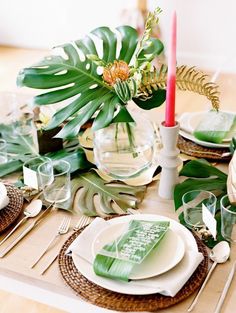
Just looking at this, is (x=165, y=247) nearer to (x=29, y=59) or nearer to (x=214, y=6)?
(x=214, y=6)

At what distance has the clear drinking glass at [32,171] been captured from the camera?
4.29 feet

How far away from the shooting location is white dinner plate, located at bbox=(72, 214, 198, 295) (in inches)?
38.1

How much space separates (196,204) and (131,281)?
0.32 m

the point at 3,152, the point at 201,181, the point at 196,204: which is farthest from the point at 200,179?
the point at 3,152

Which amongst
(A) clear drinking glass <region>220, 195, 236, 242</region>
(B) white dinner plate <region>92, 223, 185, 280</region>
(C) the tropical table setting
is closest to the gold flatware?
(C) the tropical table setting

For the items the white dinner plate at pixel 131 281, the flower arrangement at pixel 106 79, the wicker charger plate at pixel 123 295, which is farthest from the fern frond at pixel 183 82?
the wicker charger plate at pixel 123 295

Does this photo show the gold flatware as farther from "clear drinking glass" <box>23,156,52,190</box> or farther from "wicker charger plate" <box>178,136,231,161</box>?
"wicker charger plate" <box>178,136,231,161</box>

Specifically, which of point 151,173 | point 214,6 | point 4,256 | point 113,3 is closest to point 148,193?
point 151,173

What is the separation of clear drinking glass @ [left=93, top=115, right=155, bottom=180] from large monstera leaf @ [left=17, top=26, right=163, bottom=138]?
67mm

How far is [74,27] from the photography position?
14.1 feet

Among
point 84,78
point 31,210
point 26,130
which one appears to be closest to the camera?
point 31,210

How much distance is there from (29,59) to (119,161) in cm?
310

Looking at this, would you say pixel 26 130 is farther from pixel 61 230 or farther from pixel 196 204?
pixel 196 204

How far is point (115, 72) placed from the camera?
1288mm
